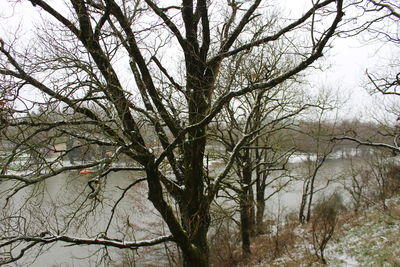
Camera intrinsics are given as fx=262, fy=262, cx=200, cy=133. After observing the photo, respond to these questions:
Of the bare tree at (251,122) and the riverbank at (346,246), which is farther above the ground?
the bare tree at (251,122)

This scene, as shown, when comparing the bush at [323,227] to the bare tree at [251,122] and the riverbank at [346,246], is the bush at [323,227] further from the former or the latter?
the bare tree at [251,122]

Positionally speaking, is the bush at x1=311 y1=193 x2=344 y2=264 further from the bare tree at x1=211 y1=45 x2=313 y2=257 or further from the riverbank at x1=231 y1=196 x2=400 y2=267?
the bare tree at x1=211 y1=45 x2=313 y2=257

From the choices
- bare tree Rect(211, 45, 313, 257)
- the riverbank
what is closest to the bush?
the riverbank

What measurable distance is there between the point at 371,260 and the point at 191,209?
16.3ft

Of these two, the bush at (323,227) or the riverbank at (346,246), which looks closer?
the riverbank at (346,246)

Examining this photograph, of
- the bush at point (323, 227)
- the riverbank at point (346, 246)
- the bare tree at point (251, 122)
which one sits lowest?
the riverbank at point (346, 246)

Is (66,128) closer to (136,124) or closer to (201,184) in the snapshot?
(136,124)

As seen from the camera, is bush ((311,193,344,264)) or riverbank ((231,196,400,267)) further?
bush ((311,193,344,264))

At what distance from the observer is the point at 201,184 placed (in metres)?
5.23

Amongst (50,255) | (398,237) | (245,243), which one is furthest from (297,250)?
(50,255)

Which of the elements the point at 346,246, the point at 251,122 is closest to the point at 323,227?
the point at 346,246

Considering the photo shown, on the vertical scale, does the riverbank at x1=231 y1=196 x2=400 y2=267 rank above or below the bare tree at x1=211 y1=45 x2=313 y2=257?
below

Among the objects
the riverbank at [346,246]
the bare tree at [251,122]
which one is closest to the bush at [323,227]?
the riverbank at [346,246]

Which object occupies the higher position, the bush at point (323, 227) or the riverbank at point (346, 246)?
the bush at point (323, 227)
